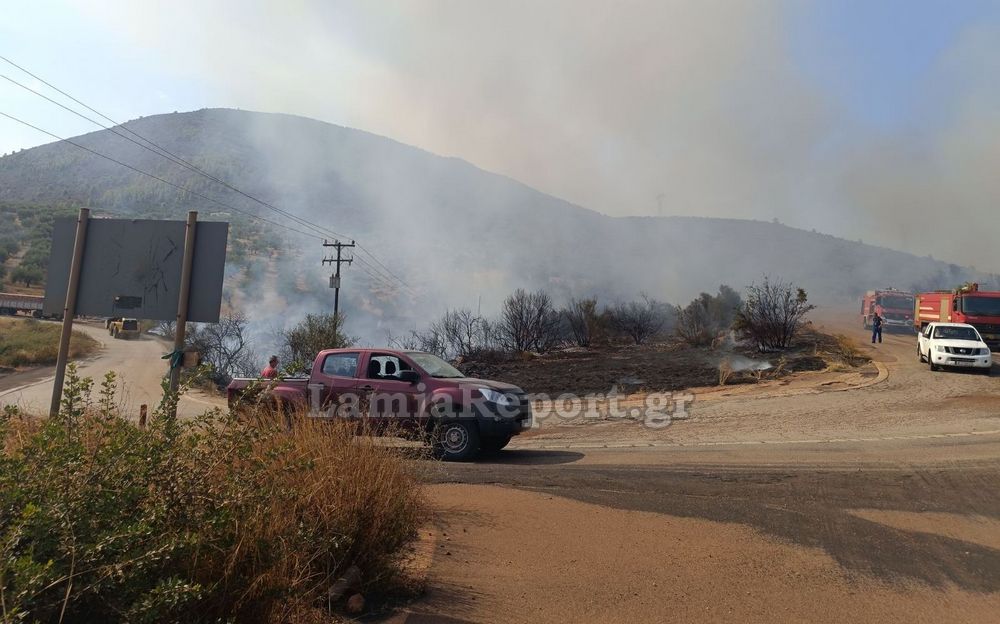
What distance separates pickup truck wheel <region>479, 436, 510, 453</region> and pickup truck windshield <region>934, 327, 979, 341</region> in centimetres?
1798

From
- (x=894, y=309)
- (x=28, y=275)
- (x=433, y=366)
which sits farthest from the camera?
(x=28, y=275)

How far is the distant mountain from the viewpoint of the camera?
234 feet

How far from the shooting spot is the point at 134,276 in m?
8.07

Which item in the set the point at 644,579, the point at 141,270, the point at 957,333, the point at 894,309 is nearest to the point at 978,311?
the point at 957,333

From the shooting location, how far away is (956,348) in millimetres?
20344

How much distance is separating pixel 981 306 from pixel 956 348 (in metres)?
7.01

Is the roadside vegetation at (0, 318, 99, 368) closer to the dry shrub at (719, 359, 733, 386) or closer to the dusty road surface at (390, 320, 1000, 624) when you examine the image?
the dry shrub at (719, 359, 733, 386)

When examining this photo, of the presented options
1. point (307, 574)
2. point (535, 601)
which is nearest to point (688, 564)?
point (535, 601)

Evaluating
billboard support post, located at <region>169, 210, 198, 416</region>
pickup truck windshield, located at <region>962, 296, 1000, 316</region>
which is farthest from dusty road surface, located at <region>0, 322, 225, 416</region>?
pickup truck windshield, located at <region>962, 296, 1000, 316</region>

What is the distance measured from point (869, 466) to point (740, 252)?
308 feet

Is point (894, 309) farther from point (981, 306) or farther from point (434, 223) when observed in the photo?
point (434, 223)

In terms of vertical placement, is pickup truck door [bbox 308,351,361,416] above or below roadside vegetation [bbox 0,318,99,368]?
below

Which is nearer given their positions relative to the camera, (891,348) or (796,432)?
(796,432)

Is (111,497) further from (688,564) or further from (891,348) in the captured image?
(891,348)
